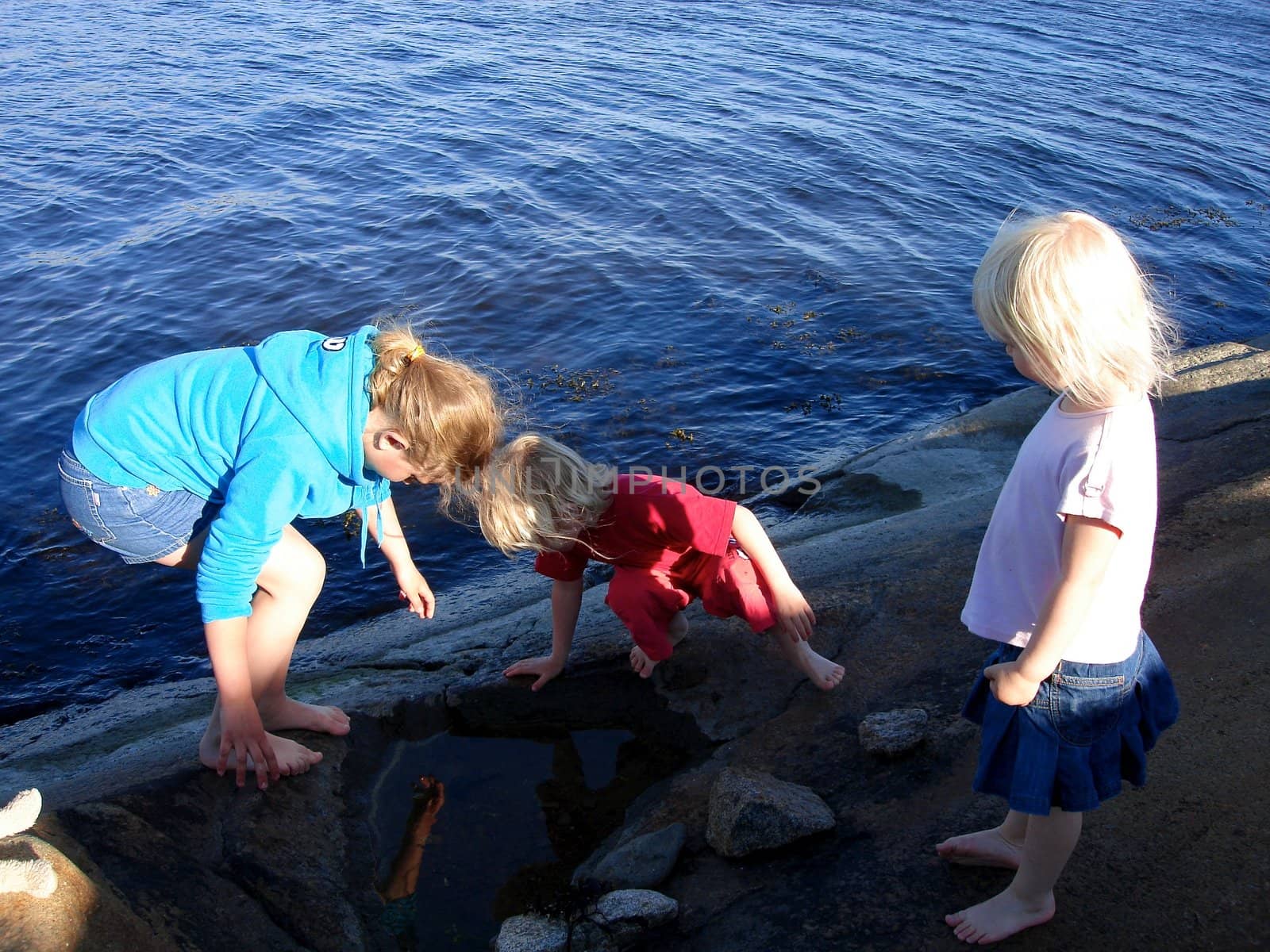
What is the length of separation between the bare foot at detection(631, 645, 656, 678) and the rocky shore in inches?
2.0

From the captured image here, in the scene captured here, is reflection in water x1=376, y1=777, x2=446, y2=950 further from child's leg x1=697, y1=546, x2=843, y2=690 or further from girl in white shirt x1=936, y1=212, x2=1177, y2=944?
girl in white shirt x1=936, y1=212, x2=1177, y2=944

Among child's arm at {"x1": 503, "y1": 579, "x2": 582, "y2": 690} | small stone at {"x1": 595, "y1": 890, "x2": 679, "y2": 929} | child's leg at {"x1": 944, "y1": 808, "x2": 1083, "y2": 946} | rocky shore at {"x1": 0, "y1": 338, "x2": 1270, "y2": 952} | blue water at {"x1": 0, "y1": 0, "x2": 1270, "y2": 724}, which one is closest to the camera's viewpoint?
child's leg at {"x1": 944, "y1": 808, "x2": 1083, "y2": 946}

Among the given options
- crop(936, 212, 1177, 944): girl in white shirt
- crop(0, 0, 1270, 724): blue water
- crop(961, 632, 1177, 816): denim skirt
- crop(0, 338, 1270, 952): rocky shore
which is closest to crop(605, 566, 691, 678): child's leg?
crop(0, 338, 1270, 952): rocky shore

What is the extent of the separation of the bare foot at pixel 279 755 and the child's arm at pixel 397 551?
1.97 ft

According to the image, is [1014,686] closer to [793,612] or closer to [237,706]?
[793,612]

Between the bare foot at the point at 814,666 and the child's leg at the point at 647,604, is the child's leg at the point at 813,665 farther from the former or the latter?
the child's leg at the point at 647,604

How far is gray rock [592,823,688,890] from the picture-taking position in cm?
243

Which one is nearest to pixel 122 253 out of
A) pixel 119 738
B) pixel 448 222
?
pixel 448 222

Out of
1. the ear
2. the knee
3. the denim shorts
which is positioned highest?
the ear

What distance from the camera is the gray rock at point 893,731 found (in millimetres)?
2660

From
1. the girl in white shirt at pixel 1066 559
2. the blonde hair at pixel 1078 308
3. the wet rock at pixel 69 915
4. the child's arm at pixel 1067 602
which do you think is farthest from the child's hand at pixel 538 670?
the blonde hair at pixel 1078 308

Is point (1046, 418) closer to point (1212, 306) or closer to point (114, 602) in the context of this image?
point (114, 602)

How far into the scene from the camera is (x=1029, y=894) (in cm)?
209

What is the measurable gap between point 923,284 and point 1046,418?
6.91 m
